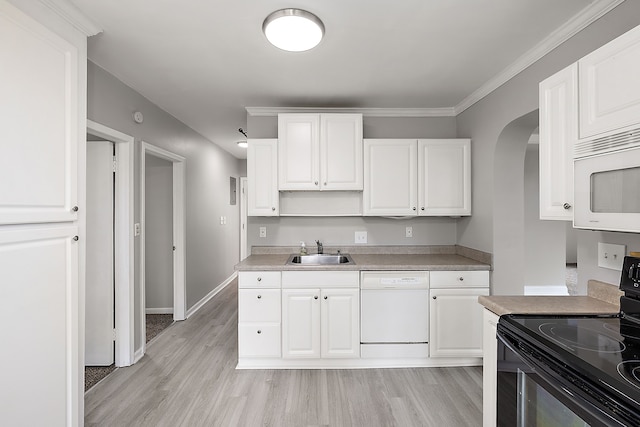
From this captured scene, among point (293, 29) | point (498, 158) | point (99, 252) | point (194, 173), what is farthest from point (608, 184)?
point (194, 173)

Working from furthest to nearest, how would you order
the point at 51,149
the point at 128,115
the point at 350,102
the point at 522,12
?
the point at 350,102 < the point at 128,115 < the point at 522,12 < the point at 51,149

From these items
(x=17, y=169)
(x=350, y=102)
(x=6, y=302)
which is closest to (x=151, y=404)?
(x=6, y=302)

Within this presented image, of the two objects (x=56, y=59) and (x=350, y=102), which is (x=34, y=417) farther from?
(x=350, y=102)

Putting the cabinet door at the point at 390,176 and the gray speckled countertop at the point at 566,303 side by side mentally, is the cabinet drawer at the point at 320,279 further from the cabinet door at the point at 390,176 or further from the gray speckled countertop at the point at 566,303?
the gray speckled countertop at the point at 566,303

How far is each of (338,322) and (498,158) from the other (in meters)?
1.97

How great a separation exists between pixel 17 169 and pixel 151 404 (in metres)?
1.75

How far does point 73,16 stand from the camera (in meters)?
1.68

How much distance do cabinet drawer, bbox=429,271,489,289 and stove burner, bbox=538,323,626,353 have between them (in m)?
1.38

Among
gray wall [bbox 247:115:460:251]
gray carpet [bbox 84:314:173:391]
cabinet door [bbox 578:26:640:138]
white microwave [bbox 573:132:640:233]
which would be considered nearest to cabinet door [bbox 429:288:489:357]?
gray wall [bbox 247:115:460:251]

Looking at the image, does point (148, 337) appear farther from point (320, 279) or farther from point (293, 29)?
point (293, 29)

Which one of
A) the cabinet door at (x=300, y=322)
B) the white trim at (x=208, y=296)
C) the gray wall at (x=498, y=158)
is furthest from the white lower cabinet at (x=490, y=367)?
the white trim at (x=208, y=296)

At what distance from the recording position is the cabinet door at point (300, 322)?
2.61 meters

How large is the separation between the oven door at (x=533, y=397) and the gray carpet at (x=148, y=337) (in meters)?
2.85

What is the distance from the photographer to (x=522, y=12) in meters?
1.71
